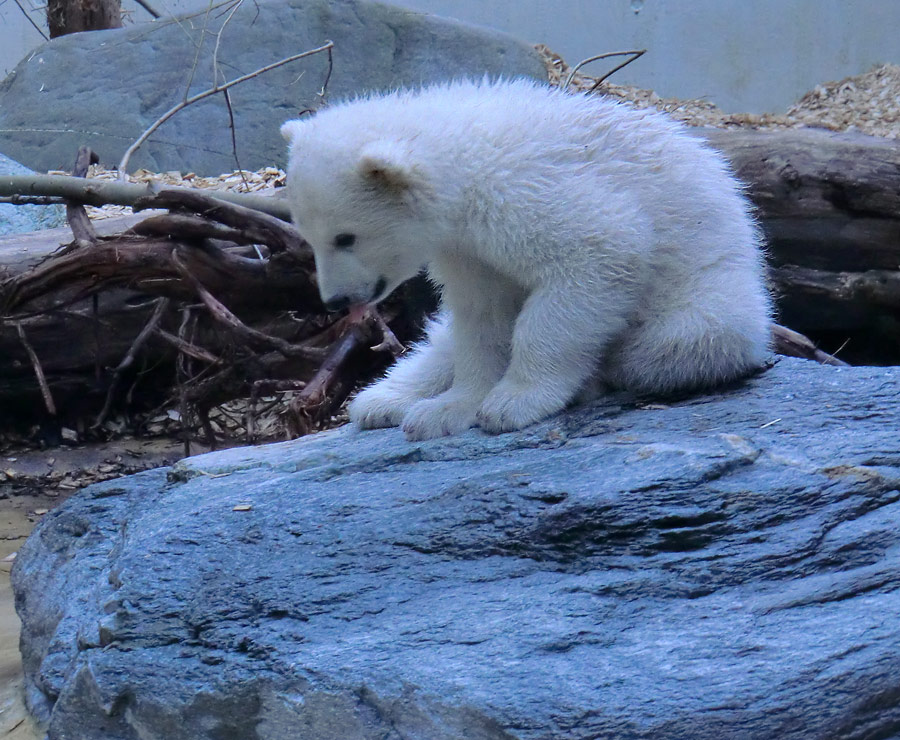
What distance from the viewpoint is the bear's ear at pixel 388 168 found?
3238 millimetres

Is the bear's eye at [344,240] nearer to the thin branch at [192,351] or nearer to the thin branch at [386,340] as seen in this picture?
the thin branch at [386,340]

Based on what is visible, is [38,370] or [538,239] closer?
[538,239]

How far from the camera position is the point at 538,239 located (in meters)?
3.32

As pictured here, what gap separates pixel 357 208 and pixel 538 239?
64cm

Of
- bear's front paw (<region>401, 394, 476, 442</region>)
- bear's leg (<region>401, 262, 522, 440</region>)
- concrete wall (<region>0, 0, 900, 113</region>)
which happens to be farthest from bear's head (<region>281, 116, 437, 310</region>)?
concrete wall (<region>0, 0, 900, 113</region>)

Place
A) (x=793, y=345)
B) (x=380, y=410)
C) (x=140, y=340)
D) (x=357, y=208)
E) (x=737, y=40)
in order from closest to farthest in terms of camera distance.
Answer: (x=357, y=208)
(x=380, y=410)
(x=793, y=345)
(x=140, y=340)
(x=737, y=40)

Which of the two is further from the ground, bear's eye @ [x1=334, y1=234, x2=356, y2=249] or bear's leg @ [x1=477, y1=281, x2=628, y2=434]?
bear's eye @ [x1=334, y1=234, x2=356, y2=249]

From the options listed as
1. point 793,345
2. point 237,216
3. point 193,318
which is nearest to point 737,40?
point 793,345

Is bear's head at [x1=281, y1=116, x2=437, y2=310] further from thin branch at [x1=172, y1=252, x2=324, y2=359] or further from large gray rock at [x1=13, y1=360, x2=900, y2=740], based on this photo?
thin branch at [x1=172, y1=252, x2=324, y2=359]

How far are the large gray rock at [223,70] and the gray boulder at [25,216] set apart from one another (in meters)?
1.51

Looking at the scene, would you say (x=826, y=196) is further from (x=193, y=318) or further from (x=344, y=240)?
(x=193, y=318)

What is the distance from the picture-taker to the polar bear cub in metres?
3.33

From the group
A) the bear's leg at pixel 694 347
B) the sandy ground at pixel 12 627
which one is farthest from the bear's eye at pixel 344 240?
the sandy ground at pixel 12 627

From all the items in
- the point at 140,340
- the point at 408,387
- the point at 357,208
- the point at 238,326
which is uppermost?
the point at 357,208
